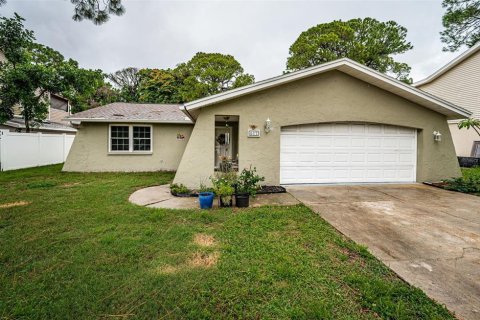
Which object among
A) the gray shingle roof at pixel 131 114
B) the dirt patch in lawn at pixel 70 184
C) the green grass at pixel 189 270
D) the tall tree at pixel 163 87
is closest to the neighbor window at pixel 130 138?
the gray shingle roof at pixel 131 114

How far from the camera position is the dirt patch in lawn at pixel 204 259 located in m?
2.92

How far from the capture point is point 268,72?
91.9 ft

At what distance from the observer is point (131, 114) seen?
1093 cm

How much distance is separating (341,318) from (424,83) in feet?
66.9

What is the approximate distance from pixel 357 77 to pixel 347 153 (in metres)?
2.60

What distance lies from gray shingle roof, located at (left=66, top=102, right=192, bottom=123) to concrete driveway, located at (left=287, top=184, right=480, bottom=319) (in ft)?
23.3

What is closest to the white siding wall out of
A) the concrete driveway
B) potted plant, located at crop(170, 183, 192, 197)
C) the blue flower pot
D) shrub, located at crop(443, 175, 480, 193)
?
shrub, located at crop(443, 175, 480, 193)

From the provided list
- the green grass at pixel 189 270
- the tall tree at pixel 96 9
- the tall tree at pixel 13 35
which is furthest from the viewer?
the tall tree at pixel 13 35

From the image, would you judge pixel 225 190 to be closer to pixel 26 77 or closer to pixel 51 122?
pixel 26 77

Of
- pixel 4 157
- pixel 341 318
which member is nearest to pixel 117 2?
pixel 341 318

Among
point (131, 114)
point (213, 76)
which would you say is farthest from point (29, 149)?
point (213, 76)

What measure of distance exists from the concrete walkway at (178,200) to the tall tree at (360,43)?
1914cm

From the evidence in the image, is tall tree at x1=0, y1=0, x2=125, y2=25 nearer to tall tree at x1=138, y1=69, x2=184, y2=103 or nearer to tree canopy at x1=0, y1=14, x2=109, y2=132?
tree canopy at x1=0, y1=14, x2=109, y2=132

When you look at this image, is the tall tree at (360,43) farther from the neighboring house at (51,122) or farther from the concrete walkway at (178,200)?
the neighboring house at (51,122)
